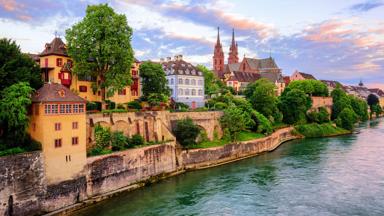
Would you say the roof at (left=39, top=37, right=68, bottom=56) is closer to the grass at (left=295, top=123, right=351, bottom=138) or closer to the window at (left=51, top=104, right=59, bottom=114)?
the window at (left=51, top=104, right=59, bottom=114)

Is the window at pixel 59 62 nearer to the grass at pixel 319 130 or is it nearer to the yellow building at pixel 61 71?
the yellow building at pixel 61 71

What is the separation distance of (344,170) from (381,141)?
2743 centimetres

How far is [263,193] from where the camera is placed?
34812mm

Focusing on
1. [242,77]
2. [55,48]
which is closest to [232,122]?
[55,48]

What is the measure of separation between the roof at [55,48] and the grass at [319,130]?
49.3 metres

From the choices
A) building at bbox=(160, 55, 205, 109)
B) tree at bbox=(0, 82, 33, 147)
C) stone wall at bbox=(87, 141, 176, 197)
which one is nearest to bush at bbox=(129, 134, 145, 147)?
stone wall at bbox=(87, 141, 176, 197)

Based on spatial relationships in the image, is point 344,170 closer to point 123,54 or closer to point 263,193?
point 263,193

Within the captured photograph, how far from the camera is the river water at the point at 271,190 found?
3022 cm

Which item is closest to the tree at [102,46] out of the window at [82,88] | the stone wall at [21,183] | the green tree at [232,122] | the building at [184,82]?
the window at [82,88]

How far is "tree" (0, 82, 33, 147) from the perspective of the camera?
93.2 ft

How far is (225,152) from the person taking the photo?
166 ft

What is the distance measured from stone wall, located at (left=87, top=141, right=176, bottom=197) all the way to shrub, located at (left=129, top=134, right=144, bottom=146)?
141 centimetres

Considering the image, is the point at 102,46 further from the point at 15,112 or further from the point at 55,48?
the point at 15,112

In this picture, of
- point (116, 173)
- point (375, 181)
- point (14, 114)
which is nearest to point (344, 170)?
point (375, 181)
